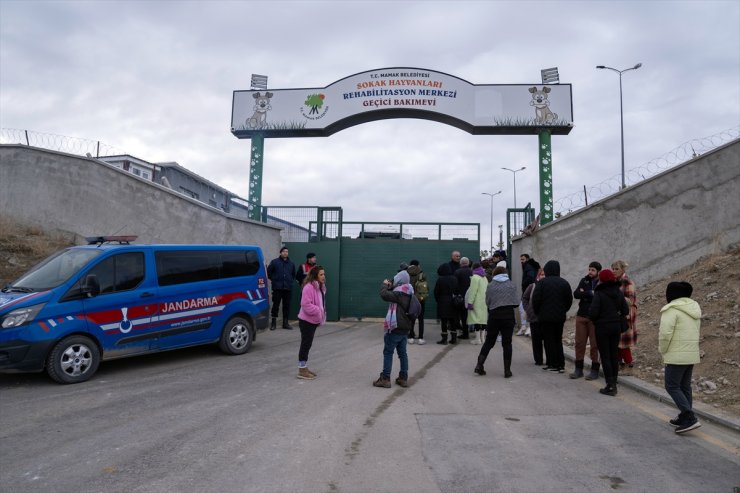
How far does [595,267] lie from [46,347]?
8.17m

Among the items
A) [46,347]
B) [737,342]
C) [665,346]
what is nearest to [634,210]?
[737,342]

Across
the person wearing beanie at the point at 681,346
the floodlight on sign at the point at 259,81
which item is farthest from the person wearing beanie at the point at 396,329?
the floodlight on sign at the point at 259,81

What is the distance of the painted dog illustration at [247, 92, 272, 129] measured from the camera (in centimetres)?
1783

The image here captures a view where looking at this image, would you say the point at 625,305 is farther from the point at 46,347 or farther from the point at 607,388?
the point at 46,347

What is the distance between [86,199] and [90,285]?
7.33 meters

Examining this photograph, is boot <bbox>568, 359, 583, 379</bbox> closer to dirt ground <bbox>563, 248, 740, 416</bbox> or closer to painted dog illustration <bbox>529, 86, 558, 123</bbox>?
dirt ground <bbox>563, 248, 740, 416</bbox>

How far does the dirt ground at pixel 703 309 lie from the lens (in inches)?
267

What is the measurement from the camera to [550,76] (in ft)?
56.4

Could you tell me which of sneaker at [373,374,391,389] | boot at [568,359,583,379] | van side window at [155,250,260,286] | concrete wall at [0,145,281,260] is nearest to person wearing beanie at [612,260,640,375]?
boot at [568,359,583,379]

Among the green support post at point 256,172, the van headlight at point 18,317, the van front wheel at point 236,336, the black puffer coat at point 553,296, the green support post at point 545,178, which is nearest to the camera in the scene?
the van headlight at point 18,317

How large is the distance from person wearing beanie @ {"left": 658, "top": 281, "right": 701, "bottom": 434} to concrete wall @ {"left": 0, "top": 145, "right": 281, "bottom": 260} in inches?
475

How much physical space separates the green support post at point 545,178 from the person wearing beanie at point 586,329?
27.0ft

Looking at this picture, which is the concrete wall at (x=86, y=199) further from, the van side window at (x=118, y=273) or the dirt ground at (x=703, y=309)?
the van side window at (x=118, y=273)

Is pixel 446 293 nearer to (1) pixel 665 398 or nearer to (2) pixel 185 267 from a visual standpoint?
(1) pixel 665 398
